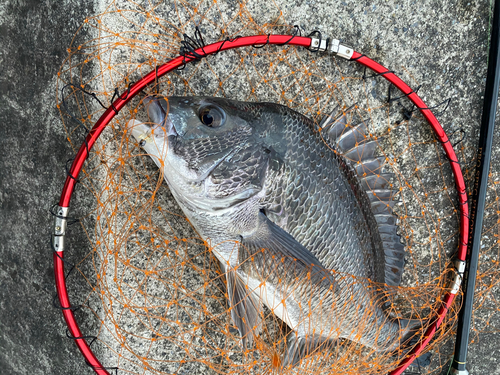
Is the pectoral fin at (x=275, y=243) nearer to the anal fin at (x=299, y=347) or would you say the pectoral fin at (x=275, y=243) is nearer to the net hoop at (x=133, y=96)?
the anal fin at (x=299, y=347)

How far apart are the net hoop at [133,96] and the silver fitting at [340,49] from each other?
2 cm

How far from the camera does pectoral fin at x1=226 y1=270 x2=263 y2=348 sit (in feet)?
3.91

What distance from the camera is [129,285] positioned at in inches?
47.8

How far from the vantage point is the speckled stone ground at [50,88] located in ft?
3.97

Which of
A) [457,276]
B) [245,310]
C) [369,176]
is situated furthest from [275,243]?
[457,276]

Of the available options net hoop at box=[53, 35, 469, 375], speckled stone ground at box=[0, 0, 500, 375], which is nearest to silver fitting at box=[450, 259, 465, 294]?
net hoop at box=[53, 35, 469, 375]

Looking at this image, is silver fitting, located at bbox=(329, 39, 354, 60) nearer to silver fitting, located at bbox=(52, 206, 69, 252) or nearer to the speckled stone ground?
the speckled stone ground

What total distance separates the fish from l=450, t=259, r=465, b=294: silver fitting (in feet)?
0.89

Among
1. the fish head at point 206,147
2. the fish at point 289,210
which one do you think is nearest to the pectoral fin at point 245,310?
the fish at point 289,210

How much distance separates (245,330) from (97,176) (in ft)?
2.74

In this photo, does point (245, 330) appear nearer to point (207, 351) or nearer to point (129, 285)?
point (207, 351)

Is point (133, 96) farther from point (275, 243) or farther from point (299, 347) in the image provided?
point (299, 347)

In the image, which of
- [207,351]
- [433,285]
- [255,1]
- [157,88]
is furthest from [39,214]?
[433,285]

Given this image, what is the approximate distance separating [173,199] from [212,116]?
15.9 inches
